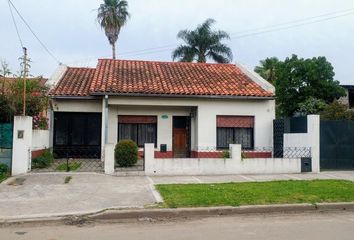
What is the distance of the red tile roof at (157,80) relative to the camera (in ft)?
69.5

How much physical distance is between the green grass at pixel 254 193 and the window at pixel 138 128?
9247 mm

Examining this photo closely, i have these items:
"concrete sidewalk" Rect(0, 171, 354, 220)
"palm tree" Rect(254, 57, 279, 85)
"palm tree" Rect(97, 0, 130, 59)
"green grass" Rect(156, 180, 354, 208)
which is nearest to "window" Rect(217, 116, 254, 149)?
"concrete sidewalk" Rect(0, 171, 354, 220)

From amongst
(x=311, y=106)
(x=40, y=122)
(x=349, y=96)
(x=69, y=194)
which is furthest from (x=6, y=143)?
(x=349, y=96)

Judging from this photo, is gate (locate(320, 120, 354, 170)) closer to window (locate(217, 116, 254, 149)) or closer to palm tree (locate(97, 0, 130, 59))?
window (locate(217, 116, 254, 149))

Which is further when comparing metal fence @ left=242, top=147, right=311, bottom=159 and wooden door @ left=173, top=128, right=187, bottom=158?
wooden door @ left=173, top=128, right=187, bottom=158

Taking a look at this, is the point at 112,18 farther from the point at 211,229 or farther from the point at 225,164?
the point at 211,229

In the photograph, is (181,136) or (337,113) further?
(337,113)

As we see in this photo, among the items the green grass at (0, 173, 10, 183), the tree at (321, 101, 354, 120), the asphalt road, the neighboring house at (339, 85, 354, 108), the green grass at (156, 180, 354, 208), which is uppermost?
the neighboring house at (339, 85, 354, 108)

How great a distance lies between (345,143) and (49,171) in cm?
1241

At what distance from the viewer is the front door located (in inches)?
901

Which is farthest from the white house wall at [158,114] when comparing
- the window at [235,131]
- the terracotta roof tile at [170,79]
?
the window at [235,131]

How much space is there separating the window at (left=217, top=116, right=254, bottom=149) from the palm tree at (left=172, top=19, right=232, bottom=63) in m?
20.2

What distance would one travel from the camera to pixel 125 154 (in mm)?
17219

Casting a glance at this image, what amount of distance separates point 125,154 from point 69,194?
213 inches
